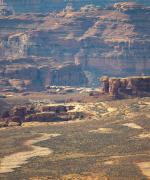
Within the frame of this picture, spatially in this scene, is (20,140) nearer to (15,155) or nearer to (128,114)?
(15,155)

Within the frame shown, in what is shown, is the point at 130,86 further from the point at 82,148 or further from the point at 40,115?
the point at 82,148

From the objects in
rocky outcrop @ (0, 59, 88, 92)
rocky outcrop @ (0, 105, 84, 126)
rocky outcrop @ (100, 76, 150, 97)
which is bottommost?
rocky outcrop @ (0, 59, 88, 92)

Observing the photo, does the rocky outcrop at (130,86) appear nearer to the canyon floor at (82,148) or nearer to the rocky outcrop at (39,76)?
the canyon floor at (82,148)

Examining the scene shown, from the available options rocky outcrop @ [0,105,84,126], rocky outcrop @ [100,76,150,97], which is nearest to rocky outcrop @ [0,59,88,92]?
rocky outcrop @ [100,76,150,97]

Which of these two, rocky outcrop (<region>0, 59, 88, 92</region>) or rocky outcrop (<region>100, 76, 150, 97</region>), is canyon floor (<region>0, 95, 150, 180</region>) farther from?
rocky outcrop (<region>0, 59, 88, 92</region>)

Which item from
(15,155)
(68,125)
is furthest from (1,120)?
(15,155)

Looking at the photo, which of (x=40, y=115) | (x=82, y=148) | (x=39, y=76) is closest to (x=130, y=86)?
(x=40, y=115)

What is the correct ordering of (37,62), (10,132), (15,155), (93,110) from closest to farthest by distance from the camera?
(15,155), (10,132), (93,110), (37,62)
